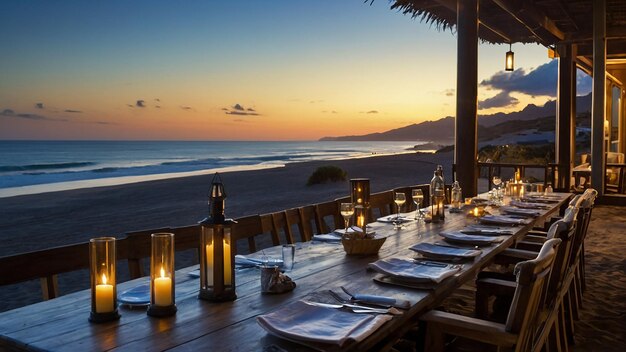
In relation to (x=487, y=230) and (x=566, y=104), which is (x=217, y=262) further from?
(x=566, y=104)

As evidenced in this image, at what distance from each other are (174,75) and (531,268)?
22.6 meters

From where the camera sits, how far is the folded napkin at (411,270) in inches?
76.9

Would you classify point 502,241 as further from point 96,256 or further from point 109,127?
point 109,127

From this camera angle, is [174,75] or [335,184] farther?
[174,75]

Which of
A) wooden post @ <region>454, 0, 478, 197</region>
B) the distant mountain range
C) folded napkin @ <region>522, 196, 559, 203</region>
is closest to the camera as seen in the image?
folded napkin @ <region>522, 196, 559, 203</region>

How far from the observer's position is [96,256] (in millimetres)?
1569

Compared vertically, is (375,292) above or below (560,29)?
below

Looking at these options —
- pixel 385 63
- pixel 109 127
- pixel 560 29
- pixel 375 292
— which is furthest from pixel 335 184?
pixel 109 127

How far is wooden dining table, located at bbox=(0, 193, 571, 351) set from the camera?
1.38 metres

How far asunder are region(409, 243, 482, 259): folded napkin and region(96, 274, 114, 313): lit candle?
54.0 inches

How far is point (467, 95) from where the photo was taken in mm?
6867

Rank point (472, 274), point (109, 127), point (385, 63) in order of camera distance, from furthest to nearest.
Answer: point (109, 127) < point (385, 63) < point (472, 274)

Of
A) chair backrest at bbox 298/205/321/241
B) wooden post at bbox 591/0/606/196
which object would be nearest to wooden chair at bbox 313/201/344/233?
chair backrest at bbox 298/205/321/241

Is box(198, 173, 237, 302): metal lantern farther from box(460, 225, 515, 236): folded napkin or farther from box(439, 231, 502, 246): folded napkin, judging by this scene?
box(460, 225, 515, 236): folded napkin
